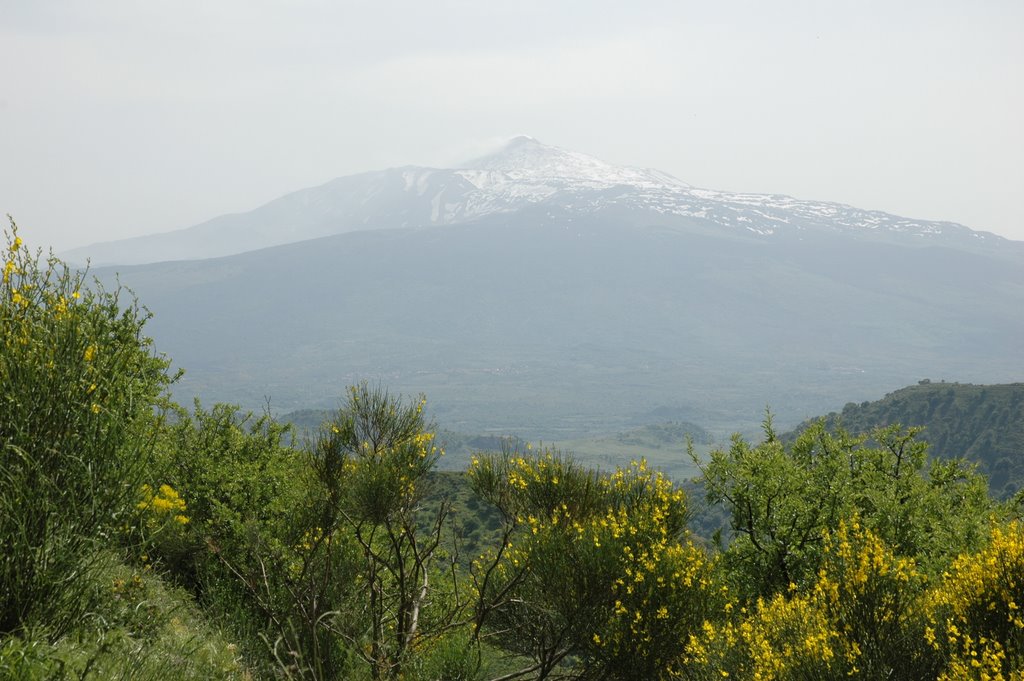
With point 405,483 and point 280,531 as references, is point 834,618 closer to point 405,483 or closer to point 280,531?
point 405,483

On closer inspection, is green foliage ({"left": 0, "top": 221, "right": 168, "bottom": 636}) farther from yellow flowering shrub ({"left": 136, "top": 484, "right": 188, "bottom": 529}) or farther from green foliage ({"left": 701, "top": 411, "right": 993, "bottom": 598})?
green foliage ({"left": 701, "top": 411, "right": 993, "bottom": 598})

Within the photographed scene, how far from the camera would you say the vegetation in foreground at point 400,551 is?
7.60 m

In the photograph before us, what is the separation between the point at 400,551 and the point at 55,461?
1159 centimetres

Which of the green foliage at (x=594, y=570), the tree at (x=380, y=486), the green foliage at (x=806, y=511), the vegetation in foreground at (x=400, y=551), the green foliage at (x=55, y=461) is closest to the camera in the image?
the green foliage at (x=55, y=461)

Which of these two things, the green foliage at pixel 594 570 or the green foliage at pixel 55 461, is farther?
the green foliage at pixel 594 570

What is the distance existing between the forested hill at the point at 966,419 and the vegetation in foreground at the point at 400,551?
306 ft

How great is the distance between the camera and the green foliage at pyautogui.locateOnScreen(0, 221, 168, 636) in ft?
23.8

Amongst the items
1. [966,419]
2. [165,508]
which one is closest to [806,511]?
[165,508]

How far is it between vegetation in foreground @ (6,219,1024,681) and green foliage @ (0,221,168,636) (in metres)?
0.02

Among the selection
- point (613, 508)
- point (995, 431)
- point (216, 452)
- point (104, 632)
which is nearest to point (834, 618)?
point (613, 508)

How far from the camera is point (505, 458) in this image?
1557 centimetres

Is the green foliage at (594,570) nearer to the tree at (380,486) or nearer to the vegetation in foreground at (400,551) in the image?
the vegetation in foreground at (400,551)

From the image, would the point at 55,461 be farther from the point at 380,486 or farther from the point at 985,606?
the point at 985,606

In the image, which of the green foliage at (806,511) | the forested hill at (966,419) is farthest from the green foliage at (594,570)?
the forested hill at (966,419)
